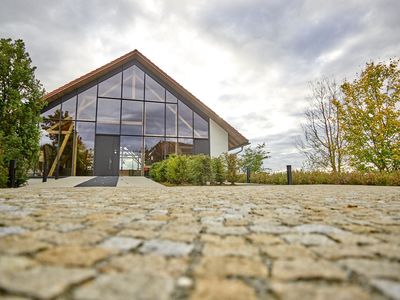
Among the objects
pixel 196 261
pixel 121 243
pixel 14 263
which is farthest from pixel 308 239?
pixel 14 263

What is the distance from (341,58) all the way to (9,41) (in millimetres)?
15222

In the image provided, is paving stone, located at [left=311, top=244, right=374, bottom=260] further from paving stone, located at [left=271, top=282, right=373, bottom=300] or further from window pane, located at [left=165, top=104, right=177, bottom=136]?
window pane, located at [left=165, top=104, right=177, bottom=136]

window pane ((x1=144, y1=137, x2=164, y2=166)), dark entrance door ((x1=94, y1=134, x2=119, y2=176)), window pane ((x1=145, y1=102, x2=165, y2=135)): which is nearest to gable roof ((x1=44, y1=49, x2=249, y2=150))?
window pane ((x1=145, y1=102, x2=165, y2=135))

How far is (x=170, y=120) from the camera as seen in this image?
15.2 m

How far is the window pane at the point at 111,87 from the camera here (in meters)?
14.5

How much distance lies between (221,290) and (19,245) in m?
1.02

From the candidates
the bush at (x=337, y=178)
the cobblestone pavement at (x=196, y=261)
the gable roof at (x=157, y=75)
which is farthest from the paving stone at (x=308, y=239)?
the gable roof at (x=157, y=75)

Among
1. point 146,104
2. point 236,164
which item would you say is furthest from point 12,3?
point 236,164

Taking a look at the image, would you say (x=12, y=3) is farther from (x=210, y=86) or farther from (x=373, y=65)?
(x=373, y=65)

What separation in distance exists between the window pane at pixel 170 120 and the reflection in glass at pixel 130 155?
1890 millimetres

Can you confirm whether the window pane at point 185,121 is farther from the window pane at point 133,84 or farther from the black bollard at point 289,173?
the black bollard at point 289,173

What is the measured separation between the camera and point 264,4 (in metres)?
8.21

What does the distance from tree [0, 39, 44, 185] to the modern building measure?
20.1 feet

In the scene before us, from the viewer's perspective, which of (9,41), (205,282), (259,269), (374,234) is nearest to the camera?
(205,282)
